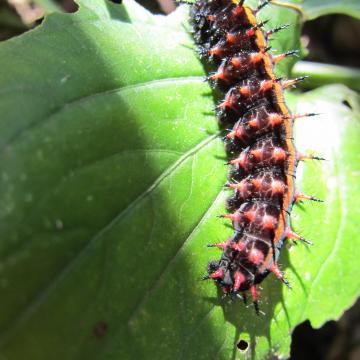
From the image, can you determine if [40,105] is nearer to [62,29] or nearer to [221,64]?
[62,29]

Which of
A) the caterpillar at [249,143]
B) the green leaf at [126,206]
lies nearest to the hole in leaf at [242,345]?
the green leaf at [126,206]

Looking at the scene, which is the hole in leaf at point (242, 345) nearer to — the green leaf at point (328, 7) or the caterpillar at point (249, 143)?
the caterpillar at point (249, 143)

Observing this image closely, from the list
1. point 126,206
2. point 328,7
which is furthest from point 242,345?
point 328,7

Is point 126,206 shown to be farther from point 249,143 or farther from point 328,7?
point 328,7

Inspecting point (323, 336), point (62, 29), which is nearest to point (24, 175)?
point (62, 29)

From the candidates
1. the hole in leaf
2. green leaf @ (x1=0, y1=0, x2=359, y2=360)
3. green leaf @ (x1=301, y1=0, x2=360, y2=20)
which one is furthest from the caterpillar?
green leaf @ (x1=301, y1=0, x2=360, y2=20)
